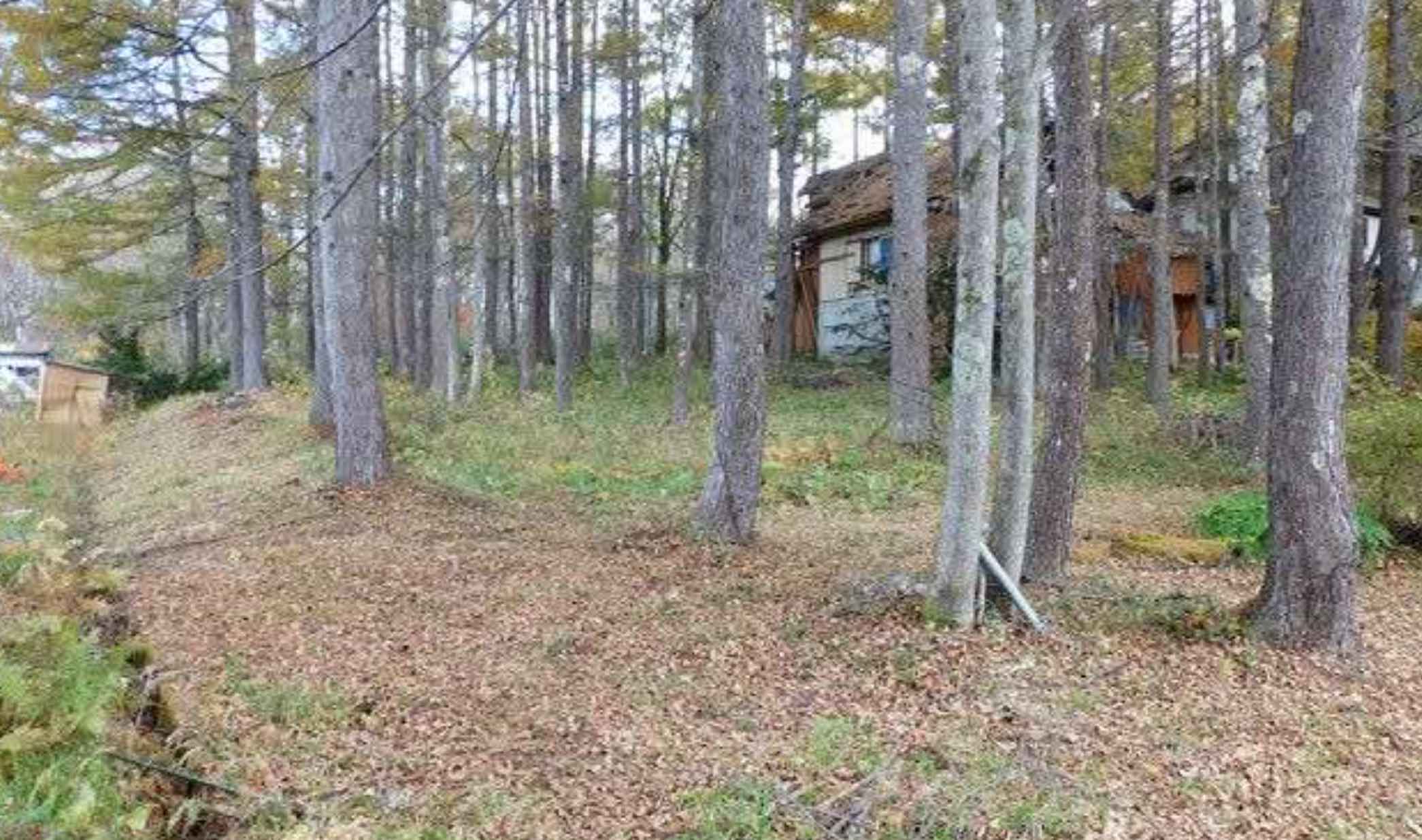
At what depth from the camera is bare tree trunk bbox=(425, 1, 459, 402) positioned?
15453 mm

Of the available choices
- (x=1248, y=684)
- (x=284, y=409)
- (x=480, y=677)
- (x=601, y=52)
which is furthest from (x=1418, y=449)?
(x=601, y=52)

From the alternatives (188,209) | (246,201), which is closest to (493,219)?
(246,201)

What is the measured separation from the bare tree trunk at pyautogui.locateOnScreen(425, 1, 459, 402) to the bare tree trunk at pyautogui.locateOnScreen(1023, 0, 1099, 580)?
34.5 feet

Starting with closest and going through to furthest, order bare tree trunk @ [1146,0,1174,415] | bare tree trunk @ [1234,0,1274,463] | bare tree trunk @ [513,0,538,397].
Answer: bare tree trunk @ [1234,0,1274,463] → bare tree trunk @ [1146,0,1174,415] → bare tree trunk @ [513,0,538,397]

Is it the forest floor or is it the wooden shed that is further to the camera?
the wooden shed

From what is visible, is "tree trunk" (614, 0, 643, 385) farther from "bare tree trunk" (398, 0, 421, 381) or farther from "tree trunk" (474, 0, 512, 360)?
"bare tree trunk" (398, 0, 421, 381)

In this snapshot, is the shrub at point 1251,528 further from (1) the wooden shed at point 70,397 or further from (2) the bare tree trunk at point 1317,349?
(1) the wooden shed at point 70,397

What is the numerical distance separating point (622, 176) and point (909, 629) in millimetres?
18913

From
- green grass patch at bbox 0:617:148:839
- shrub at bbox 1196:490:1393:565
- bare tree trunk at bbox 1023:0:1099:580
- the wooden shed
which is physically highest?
bare tree trunk at bbox 1023:0:1099:580

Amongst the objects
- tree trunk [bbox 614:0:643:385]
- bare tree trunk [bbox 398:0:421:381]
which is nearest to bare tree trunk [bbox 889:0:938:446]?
bare tree trunk [bbox 398:0:421:381]

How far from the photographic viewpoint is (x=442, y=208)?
15523mm

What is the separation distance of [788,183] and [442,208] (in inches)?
324

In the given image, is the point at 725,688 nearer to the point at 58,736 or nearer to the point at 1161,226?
the point at 58,736

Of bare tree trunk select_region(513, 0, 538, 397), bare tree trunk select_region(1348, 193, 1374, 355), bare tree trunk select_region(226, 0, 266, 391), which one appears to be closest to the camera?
bare tree trunk select_region(1348, 193, 1374, 355)
